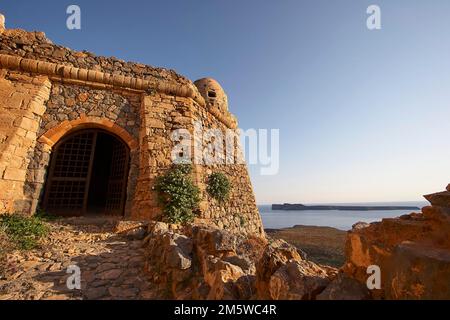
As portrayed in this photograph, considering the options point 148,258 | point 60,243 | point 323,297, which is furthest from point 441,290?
point 60,243

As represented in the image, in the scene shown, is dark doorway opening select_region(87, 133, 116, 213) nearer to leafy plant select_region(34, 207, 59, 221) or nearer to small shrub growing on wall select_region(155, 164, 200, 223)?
leafy plant select_region(34, 207, 59, 221)

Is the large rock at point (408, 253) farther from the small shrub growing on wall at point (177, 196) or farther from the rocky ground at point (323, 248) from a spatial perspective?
the rocky ground at point (323, 248)

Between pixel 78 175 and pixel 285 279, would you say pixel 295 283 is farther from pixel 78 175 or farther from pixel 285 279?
pixel 78 175

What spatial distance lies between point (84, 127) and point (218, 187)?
190 inches

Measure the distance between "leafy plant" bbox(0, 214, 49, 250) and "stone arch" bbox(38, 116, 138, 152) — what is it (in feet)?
7.49

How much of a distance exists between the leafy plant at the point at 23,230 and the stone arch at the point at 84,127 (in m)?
2.28

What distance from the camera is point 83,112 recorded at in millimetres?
6988

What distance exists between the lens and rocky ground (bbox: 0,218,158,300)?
2.79 m

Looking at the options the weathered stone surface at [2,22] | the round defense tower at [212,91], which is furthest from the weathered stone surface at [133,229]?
the round defense tower at [212,91]

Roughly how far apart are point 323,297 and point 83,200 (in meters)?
7.61

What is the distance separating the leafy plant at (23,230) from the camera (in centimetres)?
413

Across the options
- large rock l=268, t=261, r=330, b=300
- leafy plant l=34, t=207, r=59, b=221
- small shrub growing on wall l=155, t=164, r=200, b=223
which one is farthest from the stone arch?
large rock l=268, t=261, r=330, b=300
